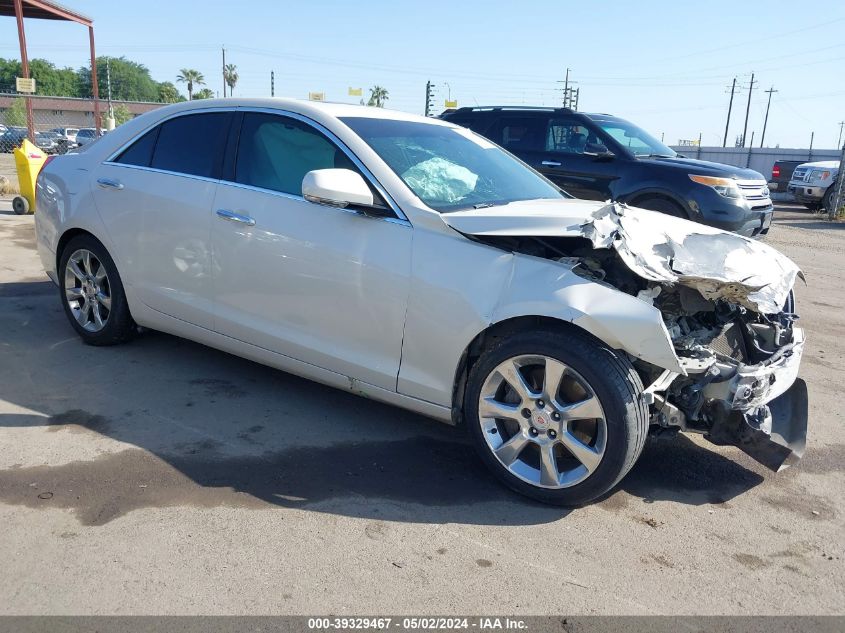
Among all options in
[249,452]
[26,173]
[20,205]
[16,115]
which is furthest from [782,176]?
[16,115]

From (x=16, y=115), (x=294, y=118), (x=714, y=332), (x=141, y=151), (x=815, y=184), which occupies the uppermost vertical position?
(x=16, y=115)

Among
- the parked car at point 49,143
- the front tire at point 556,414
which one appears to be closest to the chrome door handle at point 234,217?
the front tire at point 556,414

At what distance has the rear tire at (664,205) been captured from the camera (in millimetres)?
8992

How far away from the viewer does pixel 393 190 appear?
3723mm

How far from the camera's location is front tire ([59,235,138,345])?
5012 millimetres

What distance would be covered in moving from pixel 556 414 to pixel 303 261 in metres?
1.58

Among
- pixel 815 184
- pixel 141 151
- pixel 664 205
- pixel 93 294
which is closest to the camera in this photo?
pixel 141 151

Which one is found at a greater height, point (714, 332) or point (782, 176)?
point (782, 176)

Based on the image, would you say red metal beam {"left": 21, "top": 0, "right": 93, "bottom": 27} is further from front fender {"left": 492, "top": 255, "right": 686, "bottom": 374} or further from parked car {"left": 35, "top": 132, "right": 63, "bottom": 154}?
front fender {"left": 492, "top": 255, "right": 686, "bottom": 374}

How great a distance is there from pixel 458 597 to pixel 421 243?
1.66 m

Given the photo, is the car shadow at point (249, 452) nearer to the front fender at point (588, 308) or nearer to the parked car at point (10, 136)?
the front fender at point (588, 308)

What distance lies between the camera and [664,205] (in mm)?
9109

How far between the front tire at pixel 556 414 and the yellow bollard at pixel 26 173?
36.0 feet

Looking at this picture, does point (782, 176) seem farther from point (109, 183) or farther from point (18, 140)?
point (18, 140)
